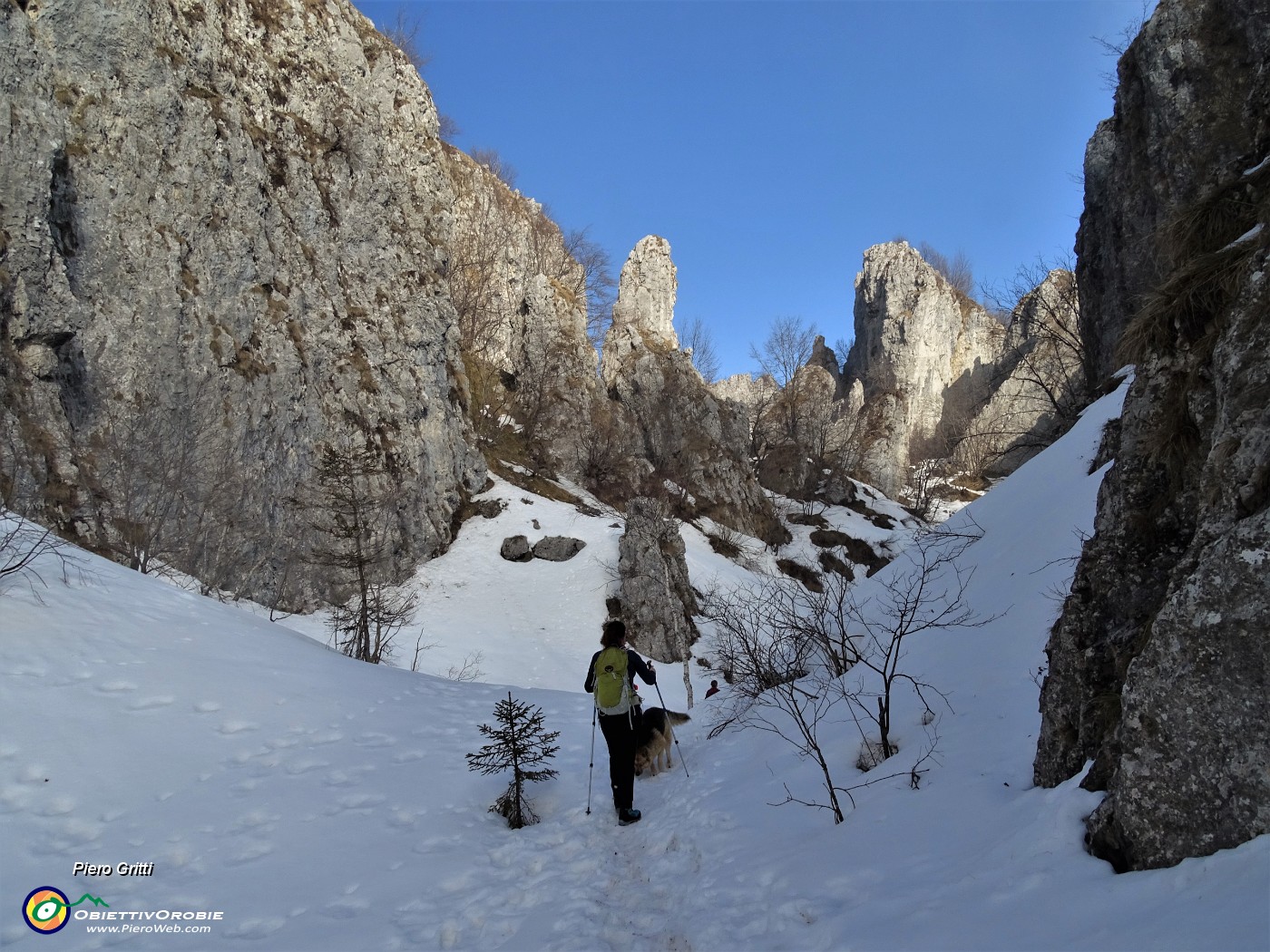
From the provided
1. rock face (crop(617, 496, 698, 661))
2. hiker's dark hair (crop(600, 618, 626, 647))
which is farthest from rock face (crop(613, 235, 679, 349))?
hiker's dark hair (crop(600, 618, 626, 647))

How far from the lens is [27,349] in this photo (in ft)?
56.1

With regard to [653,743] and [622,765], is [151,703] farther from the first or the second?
[653,743]

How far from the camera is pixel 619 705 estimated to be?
602 centimetres

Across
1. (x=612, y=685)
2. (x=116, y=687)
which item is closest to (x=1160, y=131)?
(x=612, y=685)

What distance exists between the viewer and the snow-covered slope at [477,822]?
2.90 m

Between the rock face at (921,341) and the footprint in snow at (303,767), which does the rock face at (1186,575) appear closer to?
the footprint in snow at (303,767)

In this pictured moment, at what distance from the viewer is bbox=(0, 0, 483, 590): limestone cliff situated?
17.6m

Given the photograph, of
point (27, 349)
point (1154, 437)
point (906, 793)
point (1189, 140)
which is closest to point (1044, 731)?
point (906, 793)

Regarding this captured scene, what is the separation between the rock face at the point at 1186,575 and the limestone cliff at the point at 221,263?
20.6 m

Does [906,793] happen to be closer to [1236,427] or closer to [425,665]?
[1236,427]

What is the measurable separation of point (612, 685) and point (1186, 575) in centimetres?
458

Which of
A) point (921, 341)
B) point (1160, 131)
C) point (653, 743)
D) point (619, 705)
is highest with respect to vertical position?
point (921, 341)

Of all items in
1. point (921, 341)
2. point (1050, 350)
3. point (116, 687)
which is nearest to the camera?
point (116, 687)

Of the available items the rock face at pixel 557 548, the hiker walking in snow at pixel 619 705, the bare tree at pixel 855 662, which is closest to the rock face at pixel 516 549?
the rock face at pixel 557 548
